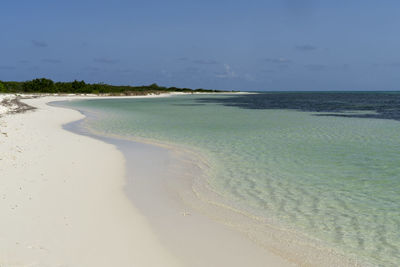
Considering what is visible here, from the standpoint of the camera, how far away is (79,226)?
636 cm

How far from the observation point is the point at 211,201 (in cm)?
842

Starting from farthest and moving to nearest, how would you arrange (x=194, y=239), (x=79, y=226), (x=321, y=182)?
(x=321, y=182) → (x=79, y=226) → (x=194, y=239)

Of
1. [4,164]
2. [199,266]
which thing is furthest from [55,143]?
[199,266]

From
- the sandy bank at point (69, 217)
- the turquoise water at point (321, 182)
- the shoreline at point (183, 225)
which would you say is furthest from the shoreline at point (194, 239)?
the turquoise water at point (321, 182)

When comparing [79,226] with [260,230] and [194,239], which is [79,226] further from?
[260,230]

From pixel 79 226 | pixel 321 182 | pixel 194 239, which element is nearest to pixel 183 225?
pixel 194 239

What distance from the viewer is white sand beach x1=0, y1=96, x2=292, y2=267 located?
206 inches

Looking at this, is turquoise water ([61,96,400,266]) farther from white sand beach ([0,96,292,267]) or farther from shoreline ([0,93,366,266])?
white sand beach ([0,96,292,267])

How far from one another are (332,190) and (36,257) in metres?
7.67

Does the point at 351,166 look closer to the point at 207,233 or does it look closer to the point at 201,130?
the point at 207,233

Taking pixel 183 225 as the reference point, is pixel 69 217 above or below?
above

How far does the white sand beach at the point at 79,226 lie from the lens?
17.1 feet

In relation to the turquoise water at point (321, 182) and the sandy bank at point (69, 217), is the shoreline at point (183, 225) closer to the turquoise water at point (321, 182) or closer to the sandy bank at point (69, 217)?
the sandy bank at point (69, 217)

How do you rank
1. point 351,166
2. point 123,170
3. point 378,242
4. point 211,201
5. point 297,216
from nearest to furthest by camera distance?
point 378,242 → point 297,216 → point 211,201 → point 123,170 → point 351,166
